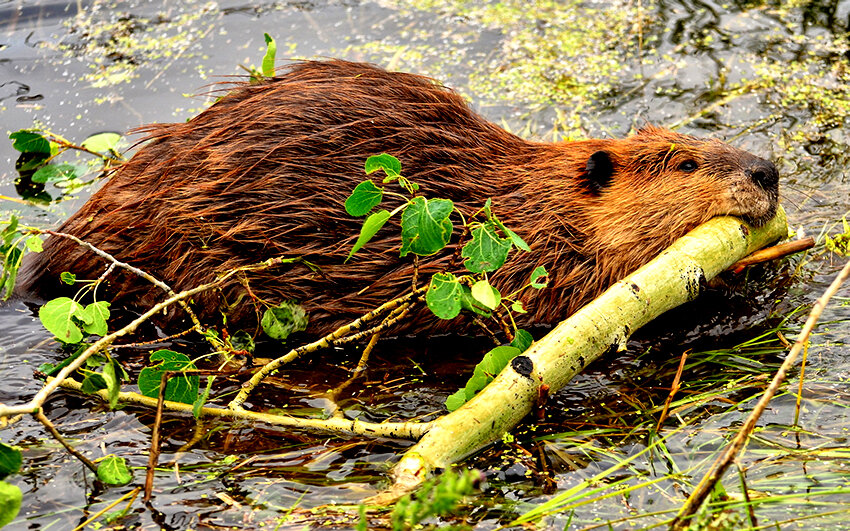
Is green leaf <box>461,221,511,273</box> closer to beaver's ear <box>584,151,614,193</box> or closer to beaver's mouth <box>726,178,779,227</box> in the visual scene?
beaver's ear <box>584,151,614,193</box>

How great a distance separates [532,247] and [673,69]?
2.18 metres

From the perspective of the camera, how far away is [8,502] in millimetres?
1951

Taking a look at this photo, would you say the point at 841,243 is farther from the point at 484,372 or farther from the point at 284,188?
the point at 284,188

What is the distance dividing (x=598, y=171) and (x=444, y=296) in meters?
1.07

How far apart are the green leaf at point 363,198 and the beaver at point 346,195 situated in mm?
599

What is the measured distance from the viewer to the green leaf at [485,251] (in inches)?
99.0

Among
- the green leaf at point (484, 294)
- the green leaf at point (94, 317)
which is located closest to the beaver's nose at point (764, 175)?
the green leaf at point (484, 294)

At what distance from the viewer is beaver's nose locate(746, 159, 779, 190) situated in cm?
317

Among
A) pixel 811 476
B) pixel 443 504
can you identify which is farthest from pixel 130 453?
pixel 811 476

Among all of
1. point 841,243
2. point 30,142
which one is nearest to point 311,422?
point 30,142

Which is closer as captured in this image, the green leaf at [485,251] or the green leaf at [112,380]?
the green leaf at [112,380]

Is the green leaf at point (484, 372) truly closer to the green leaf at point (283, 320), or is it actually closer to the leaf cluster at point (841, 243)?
the green leaf at point (283, 320)

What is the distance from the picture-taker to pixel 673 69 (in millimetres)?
4961

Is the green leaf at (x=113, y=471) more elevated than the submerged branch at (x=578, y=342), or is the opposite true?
the submerged branch at (x=578, y=342)
